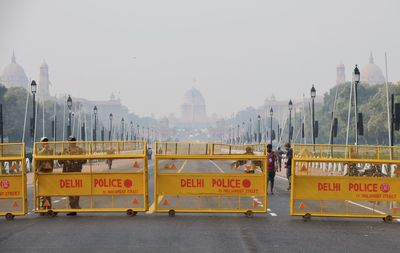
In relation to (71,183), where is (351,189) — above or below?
below

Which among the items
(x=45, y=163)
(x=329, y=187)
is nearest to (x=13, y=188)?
(x=45, y=163)

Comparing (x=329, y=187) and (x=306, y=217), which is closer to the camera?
(x=306, y=217)

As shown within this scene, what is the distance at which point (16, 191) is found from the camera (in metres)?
21.8

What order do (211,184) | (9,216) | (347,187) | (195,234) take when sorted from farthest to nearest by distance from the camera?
1. (211,184)
2. (9,216)
3. (347,187)
4. (195,234)

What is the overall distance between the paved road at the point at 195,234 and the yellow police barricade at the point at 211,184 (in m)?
0.26

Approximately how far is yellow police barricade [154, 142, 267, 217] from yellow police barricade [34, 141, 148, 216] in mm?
538

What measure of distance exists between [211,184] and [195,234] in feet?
15.9

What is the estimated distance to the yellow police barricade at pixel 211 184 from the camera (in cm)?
2202

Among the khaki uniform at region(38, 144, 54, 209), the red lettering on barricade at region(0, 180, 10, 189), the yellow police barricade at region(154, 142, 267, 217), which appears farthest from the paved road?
the khaki uniform at region(38, 144, 54, 209)

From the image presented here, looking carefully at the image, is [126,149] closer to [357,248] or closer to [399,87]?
[357,248]

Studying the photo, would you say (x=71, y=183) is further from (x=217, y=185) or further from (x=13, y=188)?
(x=217, y=185)

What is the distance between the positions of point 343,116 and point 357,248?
12394cm

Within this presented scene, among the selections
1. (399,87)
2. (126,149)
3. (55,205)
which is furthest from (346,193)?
(399,87)

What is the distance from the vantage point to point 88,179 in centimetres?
2195
